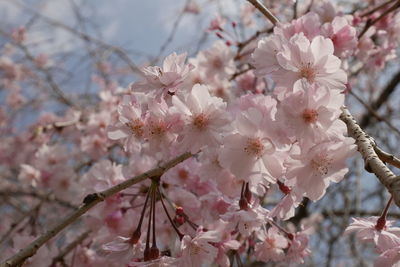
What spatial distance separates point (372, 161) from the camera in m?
1.00

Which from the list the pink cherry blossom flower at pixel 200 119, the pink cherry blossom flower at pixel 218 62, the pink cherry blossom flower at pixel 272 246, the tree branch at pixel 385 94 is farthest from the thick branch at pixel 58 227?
the tree branch at pixel 385 94

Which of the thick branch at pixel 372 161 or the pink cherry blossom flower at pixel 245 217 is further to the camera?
the pink cherry blossom flower at pixel 245 217

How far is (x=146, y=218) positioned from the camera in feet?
5.86

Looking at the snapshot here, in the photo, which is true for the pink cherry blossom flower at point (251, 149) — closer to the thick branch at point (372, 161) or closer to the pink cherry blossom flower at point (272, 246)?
the thick branch at point (372, 161)

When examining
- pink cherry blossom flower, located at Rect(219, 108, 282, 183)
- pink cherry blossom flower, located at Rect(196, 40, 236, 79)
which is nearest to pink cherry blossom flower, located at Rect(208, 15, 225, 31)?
pink cherry blossom flower, located at Rect(196, 40, 236, 79)

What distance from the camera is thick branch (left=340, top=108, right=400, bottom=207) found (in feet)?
2.91

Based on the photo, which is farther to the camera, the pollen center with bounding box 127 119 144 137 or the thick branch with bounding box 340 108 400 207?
the pollen center with bounding box 127 119 144 137

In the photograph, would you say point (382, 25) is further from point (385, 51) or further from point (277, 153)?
point (277, 153)

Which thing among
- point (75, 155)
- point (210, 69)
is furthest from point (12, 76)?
point (210, 69)

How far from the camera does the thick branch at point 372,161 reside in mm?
888

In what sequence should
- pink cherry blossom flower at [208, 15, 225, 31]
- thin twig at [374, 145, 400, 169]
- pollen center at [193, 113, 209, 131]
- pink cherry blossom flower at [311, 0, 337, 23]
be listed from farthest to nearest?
pink cherry blossom flower at [208, 15, 225, 31], pink cherry blossom flower at [311, 0, 337, 23], pollen center at [193, 113, 209, 131], thin twig at [374, 145, 400, 169]

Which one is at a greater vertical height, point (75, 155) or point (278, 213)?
point (75, 155)

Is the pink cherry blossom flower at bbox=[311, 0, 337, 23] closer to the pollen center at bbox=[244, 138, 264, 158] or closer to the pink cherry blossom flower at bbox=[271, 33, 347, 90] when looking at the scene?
the pink cherry blossom flower at bbox=[271, 33, 347, 90]

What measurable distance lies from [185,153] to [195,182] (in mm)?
512
